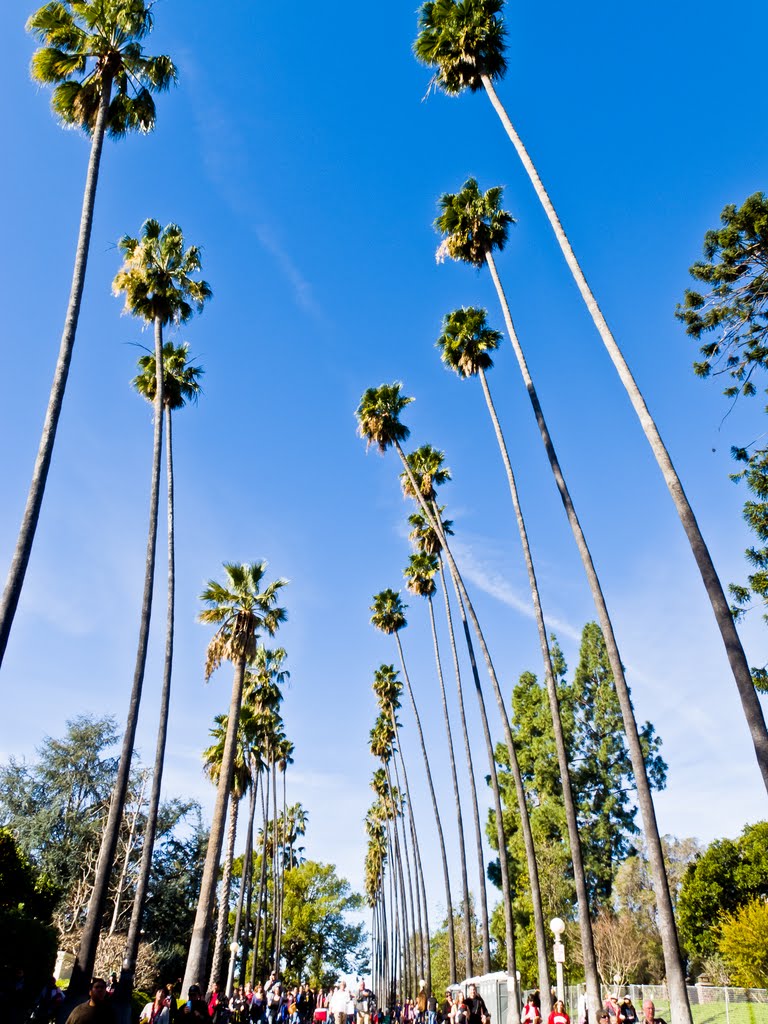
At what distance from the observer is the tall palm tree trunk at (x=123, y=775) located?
46.3ft

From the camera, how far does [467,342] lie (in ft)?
87.7

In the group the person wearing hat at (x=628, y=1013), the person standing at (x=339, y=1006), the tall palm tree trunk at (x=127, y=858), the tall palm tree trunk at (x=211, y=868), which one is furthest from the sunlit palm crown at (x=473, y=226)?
the tall palm tree trunk at (x=127, y=858)

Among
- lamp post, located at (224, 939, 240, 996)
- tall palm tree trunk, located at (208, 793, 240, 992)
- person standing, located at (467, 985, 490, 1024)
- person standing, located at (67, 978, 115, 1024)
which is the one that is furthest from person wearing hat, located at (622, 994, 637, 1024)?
lamp post, located at (224, 939, 240, 996)

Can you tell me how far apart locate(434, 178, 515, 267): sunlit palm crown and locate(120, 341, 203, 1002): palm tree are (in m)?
10.5

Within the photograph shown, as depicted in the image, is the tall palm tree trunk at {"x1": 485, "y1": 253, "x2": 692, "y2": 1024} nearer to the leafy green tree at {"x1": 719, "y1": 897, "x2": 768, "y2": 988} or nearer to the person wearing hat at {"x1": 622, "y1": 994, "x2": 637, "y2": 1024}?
the person wearing hat at {"x1": 622, "y1": 994, "x2": 637, "y2": 1024}

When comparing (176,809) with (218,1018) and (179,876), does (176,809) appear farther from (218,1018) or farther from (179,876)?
(218,1018)

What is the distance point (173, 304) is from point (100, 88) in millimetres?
8069

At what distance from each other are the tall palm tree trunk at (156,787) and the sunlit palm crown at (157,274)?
157 inches

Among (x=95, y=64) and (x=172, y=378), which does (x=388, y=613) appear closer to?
(x=172, y=378)

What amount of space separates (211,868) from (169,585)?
9.96 m

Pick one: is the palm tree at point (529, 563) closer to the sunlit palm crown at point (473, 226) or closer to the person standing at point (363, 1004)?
the sunlit palm crown at point (473, 226)

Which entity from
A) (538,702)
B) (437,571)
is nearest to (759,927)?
(538,702)

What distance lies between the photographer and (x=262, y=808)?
179ft

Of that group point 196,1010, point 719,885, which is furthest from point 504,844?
point 719,885
